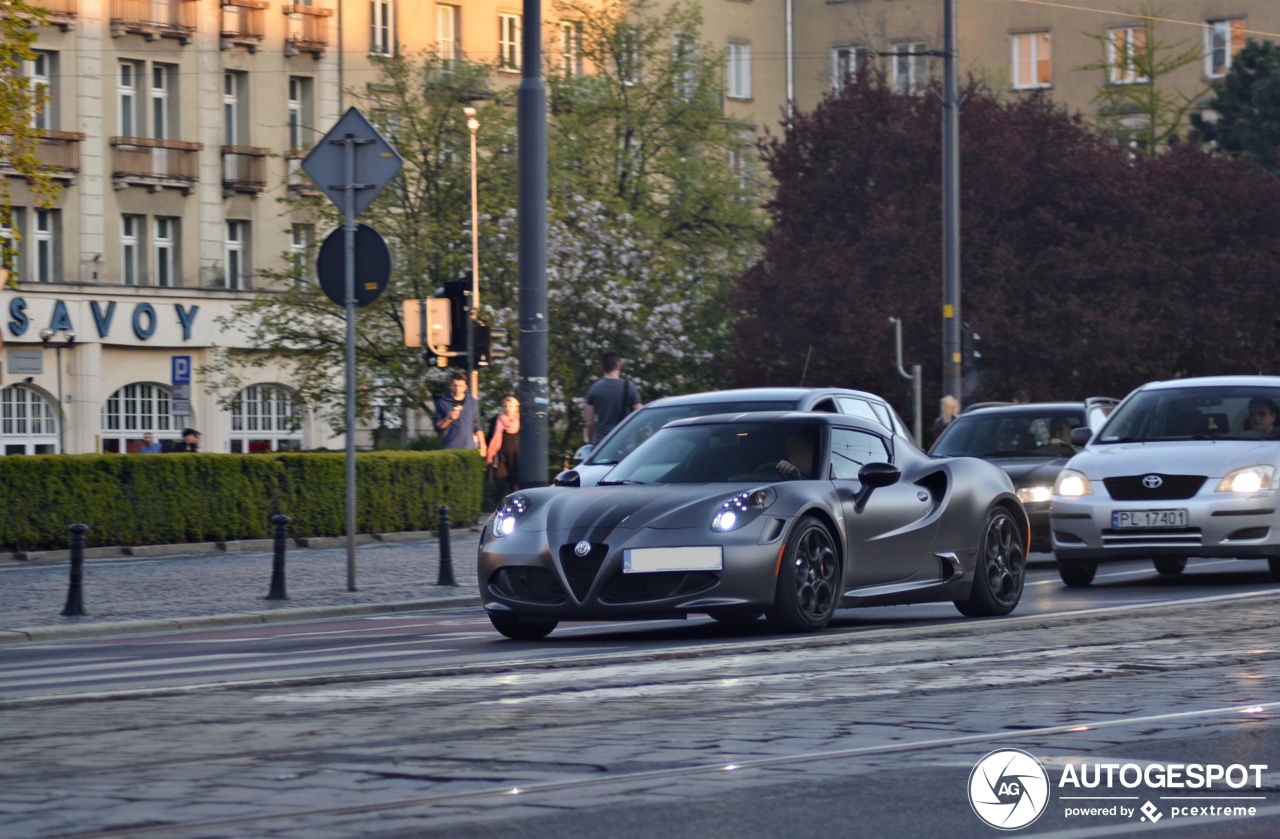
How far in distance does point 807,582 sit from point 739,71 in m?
63.3

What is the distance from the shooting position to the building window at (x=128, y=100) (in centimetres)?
5469

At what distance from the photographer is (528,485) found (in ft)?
69.5

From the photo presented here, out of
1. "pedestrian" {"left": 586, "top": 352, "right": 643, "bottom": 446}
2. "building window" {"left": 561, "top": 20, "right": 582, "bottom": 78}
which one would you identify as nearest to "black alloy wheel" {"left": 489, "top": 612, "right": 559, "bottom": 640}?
"pedestrian" {"left": 586, "top": 352, "right": 643, "bottom": 446}

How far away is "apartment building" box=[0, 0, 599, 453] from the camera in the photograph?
5291 cm

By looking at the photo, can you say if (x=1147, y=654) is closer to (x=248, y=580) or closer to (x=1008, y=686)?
(x=1008, y=686)

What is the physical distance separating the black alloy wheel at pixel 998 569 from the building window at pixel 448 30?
48539 mm

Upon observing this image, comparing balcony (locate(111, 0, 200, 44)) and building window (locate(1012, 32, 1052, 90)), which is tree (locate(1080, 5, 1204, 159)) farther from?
balcony (locate(111, 0, 200, 44))

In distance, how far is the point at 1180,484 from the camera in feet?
57.9

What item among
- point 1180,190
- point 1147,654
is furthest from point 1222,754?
point 1180,190

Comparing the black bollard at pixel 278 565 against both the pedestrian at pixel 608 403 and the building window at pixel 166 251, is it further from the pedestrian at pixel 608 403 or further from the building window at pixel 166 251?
the building window at pixel 166 251

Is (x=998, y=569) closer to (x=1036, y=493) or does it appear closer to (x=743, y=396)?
(x=743, y=396)

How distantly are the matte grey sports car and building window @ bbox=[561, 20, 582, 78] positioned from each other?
148ft

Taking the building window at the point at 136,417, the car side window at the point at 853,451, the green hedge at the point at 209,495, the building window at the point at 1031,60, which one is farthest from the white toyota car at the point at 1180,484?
the building window at the point at 1031,60

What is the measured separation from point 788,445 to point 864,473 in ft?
1.53
